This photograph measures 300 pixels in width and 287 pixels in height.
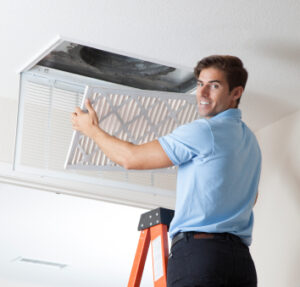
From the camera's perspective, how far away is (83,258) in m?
5.70

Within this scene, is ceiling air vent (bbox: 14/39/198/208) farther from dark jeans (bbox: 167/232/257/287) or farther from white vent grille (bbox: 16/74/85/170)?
dark jeans (bbox: 167/232/257/287)

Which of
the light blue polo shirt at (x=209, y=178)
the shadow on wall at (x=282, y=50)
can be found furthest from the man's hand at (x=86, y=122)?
the shadow on wall at (x=282, y=50)

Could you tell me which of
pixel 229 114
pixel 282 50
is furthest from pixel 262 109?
pixel 229 114

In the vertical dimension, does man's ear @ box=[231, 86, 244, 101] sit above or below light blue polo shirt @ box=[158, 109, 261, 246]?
above

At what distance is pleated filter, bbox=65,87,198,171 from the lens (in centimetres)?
226

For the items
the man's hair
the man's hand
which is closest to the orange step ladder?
the man's hand

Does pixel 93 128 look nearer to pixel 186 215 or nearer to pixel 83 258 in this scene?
pixel 186 215

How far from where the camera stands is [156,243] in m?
2.09

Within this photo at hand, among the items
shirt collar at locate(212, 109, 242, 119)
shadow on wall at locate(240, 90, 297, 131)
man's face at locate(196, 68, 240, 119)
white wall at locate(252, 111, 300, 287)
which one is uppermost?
man's face at locate(196, 68, 240, 119)

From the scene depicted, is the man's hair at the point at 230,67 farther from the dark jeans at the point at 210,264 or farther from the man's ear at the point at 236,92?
the dark jeans at the point at 210,264

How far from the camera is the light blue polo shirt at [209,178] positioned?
158 centimetres

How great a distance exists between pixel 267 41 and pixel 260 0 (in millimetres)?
296

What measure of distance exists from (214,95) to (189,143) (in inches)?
9.7

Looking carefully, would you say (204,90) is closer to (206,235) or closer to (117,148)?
(117,148)
